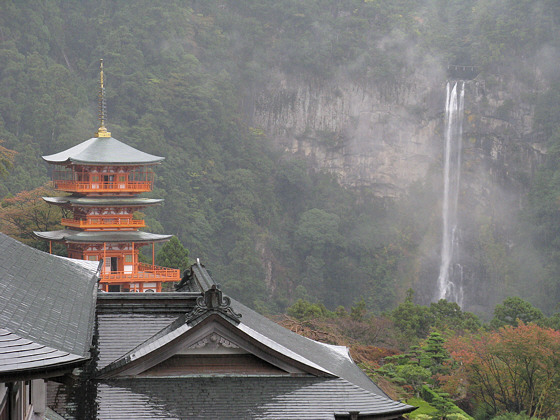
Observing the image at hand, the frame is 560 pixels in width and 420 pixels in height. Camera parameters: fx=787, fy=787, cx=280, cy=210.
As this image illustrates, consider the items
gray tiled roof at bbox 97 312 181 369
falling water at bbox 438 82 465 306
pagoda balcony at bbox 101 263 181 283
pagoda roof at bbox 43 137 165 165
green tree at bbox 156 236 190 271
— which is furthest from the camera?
falling water at bbox 438 82 465 306

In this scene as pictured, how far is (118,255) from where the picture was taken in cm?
3319

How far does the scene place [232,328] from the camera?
796cm

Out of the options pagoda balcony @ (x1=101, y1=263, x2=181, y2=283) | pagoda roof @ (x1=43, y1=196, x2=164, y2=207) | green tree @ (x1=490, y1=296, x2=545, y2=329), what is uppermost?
pagoda roof @ (x1=43, y1=196, x2=164, y2=207)

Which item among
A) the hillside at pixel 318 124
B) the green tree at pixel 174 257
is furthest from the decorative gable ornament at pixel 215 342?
the hillside at pixel 318 124

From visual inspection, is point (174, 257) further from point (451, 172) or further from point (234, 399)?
point (451, 172)

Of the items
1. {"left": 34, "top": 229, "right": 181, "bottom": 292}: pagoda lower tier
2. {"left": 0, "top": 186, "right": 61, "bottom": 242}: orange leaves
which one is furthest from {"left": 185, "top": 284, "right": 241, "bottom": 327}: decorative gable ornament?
{"left": 0, "top": 186, "right": 61, "bottom": 242}: orange leaves

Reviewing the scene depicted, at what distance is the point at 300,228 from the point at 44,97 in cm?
2561

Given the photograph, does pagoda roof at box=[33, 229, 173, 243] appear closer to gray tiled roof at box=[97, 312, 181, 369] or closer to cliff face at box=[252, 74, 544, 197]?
gray tiled roof at box=[97, 312, 181, 369]

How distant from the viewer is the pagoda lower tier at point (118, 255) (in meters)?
32.0

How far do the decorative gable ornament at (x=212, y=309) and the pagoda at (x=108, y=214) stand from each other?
24.3 meters

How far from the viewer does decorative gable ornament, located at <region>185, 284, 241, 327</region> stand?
25.9ft

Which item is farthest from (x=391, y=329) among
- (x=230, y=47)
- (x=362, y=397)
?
(x=230, y=47)

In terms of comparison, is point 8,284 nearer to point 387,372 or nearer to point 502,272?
point 387,372

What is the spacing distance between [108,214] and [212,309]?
26208mm
